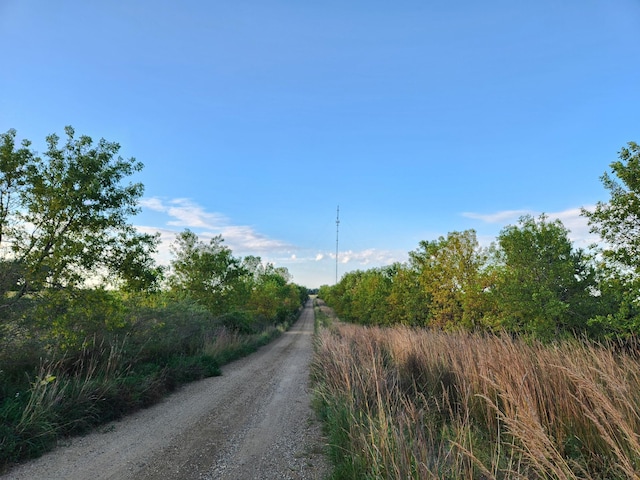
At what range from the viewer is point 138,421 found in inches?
280

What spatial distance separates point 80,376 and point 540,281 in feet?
A: 46.5

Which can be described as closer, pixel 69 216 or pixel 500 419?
pixel 500 419

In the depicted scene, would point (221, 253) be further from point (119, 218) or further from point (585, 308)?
point (585, 308)

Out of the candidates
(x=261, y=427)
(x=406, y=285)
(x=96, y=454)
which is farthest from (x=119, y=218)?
(x=406, y=285)

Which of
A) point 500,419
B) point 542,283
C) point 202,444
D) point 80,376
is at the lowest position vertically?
point 202,444

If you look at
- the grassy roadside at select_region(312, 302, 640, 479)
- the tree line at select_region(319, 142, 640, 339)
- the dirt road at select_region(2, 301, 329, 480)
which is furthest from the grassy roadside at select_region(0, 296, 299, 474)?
the tree line at select_region(319, 142, 640, 339)

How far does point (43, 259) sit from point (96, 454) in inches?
172

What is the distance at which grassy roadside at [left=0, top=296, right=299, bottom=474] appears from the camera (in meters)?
5.66

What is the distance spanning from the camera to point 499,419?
2590 mm

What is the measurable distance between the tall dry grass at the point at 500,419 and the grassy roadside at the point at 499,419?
0.02m

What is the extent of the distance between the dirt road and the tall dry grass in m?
0.81

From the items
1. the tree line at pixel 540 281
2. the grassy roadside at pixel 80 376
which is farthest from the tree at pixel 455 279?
the grassy roadside at pixel 80 376

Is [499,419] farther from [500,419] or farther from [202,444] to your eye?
[202,444]

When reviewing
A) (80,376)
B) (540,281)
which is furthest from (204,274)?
(540,281)
